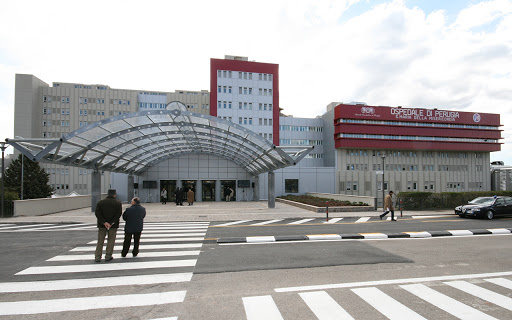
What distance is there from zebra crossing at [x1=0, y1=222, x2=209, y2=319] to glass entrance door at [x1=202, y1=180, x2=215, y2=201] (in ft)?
91.4

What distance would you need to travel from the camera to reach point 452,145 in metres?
59.9

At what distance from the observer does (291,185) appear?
133 feet

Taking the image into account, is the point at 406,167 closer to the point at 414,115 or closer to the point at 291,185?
the point at 414,115

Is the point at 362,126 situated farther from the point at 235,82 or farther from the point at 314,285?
the point at 314,285

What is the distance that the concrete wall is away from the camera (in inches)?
727

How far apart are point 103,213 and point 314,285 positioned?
17.7 feet

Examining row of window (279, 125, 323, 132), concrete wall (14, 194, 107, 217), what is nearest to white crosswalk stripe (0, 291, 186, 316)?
concrete wall (14, 194, 107, 217)

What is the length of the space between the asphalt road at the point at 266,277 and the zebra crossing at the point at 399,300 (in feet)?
0.06

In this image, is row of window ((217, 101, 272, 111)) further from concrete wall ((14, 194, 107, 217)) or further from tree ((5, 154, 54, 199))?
concrete wall ((14, 194, 107, 217))

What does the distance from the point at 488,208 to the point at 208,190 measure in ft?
91.3

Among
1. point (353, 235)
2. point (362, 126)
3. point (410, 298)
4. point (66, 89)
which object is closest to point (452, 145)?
point (362, 126)

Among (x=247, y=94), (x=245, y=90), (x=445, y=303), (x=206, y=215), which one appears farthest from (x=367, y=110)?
(x=445, y=303)

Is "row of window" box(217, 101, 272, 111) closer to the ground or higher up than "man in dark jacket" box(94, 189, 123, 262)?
higher up

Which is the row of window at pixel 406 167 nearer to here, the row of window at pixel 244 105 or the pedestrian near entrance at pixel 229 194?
the row of window at pixel 244 105
